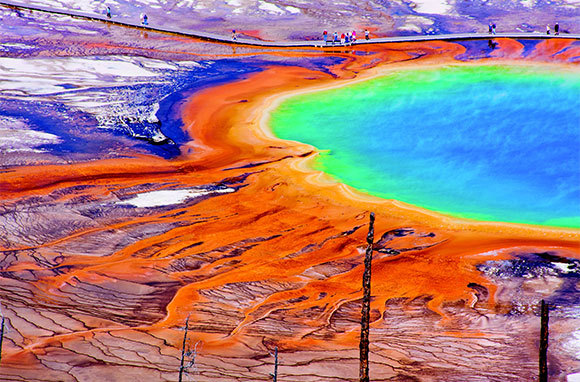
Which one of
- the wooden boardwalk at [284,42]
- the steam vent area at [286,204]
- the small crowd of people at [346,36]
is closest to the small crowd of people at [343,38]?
the small crowd of people at [346,36]

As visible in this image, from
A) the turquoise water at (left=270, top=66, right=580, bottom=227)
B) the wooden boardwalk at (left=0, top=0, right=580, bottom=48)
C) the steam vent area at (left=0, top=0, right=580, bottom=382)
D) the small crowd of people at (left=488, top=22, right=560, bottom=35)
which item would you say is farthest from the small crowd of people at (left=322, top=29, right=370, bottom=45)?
the small crowd of people at (left=488, top=22, right=560, bottom=35)

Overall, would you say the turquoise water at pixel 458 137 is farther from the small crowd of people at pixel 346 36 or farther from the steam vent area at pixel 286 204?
the small crowd of people at pixel 346 36

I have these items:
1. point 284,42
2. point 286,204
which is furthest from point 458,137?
point 284,42

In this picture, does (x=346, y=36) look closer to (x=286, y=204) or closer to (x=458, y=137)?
(x=458, y=137)

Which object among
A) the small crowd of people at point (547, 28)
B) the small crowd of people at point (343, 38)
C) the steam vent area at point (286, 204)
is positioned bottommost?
the steam vent area at point (286, 204)

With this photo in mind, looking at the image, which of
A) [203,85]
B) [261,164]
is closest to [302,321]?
[261,164]

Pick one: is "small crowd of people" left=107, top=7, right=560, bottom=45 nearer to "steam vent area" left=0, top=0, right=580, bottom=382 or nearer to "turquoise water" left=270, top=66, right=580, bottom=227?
"steam vent area" left=0, top=0, right=580, bottom=382
